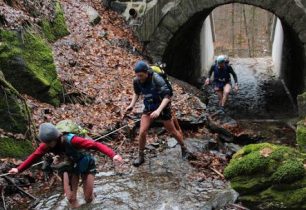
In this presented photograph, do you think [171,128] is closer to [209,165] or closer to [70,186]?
[209,165]

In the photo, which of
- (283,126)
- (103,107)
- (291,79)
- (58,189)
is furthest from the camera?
(291,79)

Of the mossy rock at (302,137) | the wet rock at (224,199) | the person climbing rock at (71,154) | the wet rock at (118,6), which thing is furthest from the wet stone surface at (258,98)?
the person climbing rock at (71,154)

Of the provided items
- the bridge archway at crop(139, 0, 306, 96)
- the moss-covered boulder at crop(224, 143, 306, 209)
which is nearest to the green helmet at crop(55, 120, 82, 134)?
the moss-covered boulder at crop(224, 143, 306, 209)

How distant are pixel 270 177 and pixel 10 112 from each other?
5016 mm

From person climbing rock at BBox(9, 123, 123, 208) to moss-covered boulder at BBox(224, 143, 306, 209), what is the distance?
1693 mm

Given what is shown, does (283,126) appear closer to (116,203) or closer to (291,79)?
(291,79)

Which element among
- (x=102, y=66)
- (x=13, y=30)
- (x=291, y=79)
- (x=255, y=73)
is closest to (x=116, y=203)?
(x=13, y=30)

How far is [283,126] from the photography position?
15.9m

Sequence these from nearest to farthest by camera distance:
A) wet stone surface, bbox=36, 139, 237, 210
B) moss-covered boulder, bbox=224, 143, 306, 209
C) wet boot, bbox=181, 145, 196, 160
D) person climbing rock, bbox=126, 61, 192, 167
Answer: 1. moss-covered boulder, bbox=224, 143, 306, 209
2. wet stone surface, bbox=36, 139, 237, 210
3. person climbing rock, bbox=126, 61, 192, 167
4. wet boot, bbox=181, 145, 196, 160

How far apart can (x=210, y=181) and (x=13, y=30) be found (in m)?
5.72

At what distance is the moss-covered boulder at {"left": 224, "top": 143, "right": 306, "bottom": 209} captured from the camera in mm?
6016

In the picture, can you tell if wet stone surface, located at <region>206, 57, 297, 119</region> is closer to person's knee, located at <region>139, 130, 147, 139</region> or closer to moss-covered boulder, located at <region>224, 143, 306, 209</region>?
person's knee, located at <region>139, 130, 147, 139</region>

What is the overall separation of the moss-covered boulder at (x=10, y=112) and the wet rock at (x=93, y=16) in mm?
7550

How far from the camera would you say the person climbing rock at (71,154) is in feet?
19.9
